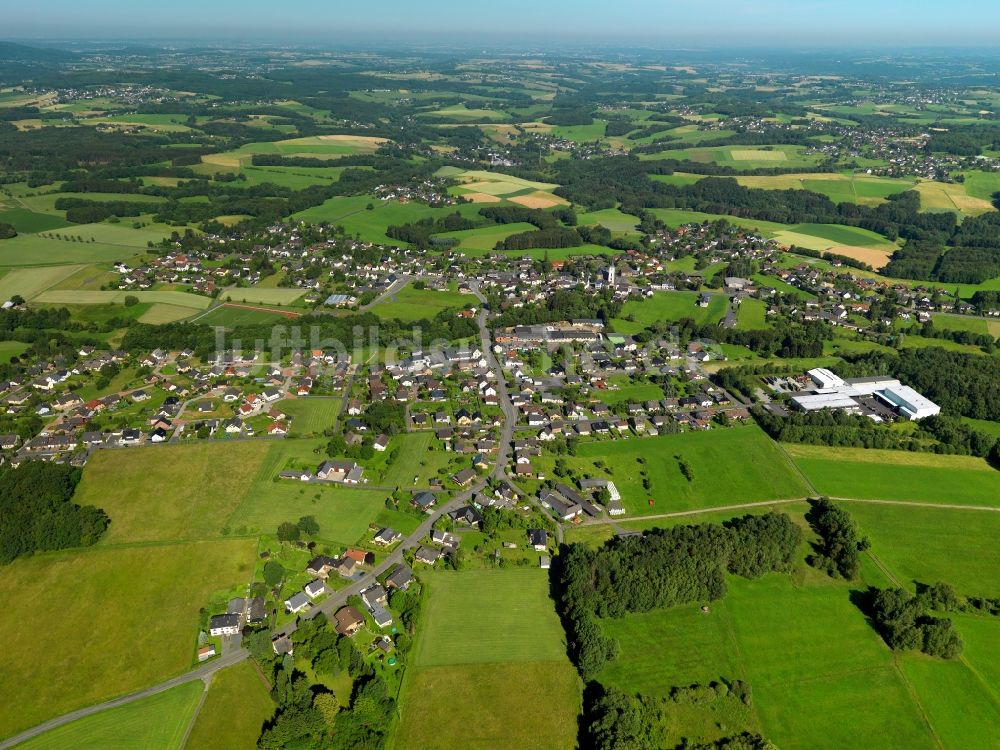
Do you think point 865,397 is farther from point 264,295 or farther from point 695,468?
point 264,295

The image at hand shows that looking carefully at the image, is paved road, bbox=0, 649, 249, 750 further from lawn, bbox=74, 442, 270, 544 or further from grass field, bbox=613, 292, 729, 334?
grass field, bbox=613, 292, 729, 334

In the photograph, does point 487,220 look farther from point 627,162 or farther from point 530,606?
point 530,606

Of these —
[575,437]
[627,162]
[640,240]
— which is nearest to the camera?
[575,437]

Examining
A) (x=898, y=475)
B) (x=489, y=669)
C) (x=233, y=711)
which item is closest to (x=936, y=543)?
(x=898, y=475)

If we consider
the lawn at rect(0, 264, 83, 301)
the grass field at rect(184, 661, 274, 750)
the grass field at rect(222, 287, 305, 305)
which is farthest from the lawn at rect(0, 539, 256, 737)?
the lawn at rect(0, 264, 83, 301)

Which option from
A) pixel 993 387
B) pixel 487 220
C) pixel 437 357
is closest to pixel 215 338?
pixel 437 357

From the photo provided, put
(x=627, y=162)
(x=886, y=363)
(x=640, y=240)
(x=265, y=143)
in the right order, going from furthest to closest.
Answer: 1. (x=265, y=143)
2. (x=627, y=162)
3. (x=640, y=240)
4. (x=886, y=363)

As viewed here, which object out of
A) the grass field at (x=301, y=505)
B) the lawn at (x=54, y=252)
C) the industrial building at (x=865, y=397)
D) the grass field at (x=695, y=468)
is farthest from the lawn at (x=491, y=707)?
the lawn at (x=54, y=252)
